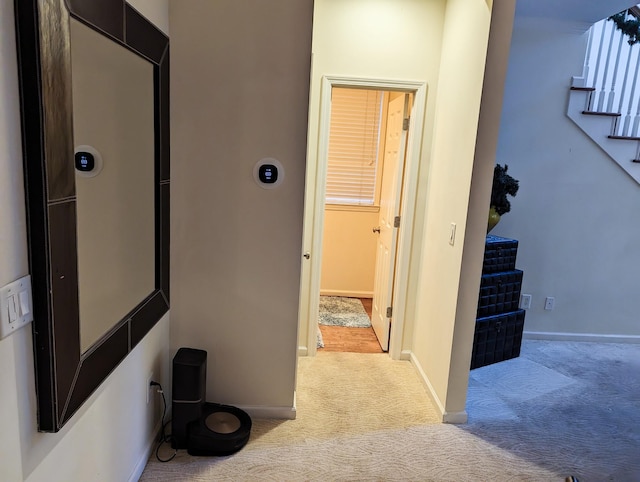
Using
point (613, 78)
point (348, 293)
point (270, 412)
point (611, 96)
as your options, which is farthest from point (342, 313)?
point (613, 78)

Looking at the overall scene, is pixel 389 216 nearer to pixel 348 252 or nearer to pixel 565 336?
pixel 348 252

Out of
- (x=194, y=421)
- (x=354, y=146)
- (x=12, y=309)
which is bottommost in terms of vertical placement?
(x=194, y=421)

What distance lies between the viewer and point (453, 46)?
283 cm

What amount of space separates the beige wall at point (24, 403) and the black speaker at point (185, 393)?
1.12ft

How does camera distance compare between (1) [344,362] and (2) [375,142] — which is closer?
(1) [344,362]

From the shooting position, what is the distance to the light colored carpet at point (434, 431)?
2.21m

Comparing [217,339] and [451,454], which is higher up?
[217,339]

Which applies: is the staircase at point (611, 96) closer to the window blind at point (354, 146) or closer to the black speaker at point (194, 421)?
the window blind at point (354, 146)

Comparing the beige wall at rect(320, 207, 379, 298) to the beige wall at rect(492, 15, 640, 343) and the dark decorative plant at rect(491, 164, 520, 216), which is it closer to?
the beige wall at rect(492, 15, 640, 343)

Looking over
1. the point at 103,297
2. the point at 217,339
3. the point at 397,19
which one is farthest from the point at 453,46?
the point at 103,297

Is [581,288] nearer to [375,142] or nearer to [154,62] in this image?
[375,142]

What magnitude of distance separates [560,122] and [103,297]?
3777 millimetres

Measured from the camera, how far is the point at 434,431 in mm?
2570

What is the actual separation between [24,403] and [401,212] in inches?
107
